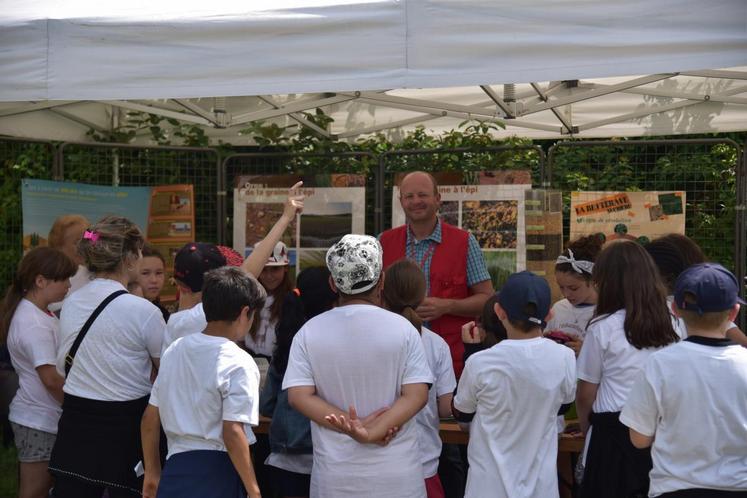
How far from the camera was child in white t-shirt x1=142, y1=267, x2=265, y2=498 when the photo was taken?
9.40 feet

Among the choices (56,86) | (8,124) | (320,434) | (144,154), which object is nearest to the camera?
(320,434)

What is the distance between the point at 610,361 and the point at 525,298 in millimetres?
449

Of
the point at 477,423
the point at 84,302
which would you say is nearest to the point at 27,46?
the point at 84,302

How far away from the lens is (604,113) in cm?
642

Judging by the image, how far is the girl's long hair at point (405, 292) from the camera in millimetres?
3322

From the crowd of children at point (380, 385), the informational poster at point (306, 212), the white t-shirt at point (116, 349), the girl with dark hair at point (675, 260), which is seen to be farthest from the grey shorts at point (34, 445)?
the girl with dark hair at point (675, 260)

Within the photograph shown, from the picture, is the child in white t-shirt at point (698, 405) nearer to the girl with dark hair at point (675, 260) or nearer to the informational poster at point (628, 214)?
the girl with dark hair at point (675, 260)

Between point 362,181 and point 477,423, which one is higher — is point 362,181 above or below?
above

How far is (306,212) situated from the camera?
20.3ft

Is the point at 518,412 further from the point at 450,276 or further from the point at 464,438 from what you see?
the point at 450,276

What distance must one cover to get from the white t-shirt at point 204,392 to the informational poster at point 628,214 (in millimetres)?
3422

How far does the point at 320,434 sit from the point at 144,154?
14.5ft

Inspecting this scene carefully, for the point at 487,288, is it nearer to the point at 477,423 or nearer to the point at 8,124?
the point at 477,423

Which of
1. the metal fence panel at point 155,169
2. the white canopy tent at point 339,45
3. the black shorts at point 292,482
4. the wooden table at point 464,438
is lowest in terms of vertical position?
the black shorts at point 292,482
